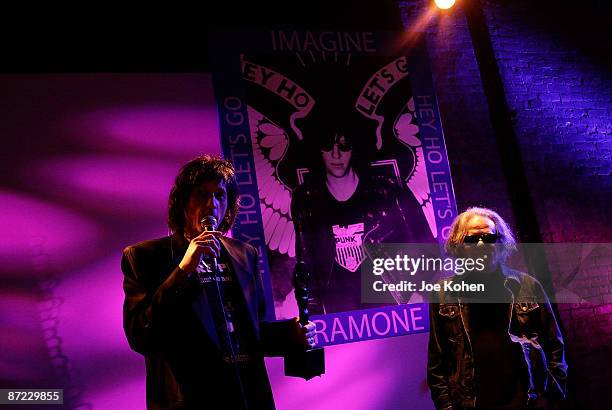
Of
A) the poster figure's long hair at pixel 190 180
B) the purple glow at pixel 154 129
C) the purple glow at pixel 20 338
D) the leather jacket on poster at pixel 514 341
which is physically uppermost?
the purple glow at pixel 154 129

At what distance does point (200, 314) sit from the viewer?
5.62 feet

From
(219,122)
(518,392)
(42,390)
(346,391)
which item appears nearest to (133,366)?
(42,390)

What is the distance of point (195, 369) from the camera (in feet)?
5.59

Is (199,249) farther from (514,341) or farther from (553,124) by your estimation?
(553,124)

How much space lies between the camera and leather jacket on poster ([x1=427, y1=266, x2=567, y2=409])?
240 cm

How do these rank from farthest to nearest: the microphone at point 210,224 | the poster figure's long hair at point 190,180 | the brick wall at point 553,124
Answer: the brick wall at point 553,124 < the poster figure's long hair at point 190,180 < the microphone at point 210,224

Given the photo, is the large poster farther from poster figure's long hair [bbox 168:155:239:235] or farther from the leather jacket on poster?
poster figure's long hair [bbox 168:155:239:235]

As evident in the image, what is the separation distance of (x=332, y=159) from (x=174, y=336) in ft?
8.05

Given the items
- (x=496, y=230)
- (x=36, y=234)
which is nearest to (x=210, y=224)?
(x=496, y=230)

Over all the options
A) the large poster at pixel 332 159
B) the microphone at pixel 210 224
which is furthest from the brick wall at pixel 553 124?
the microphone at pixel 210 224

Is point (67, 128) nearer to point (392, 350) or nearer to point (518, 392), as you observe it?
point (392, 350)

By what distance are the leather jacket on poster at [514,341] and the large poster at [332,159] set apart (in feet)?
3.63

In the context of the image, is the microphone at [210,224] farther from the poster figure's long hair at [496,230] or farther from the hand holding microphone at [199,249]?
the poster figure's long hair at [496,230]

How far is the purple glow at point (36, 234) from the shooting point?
3.17 metres
